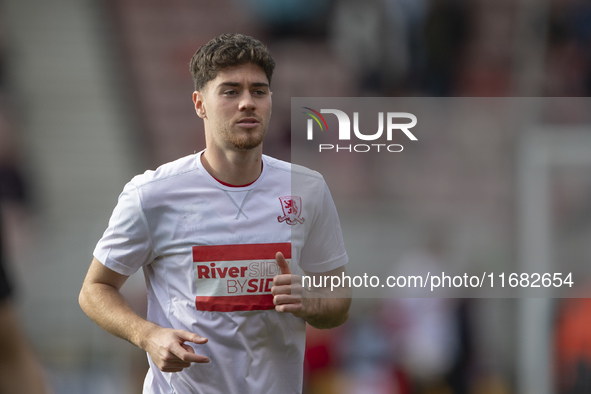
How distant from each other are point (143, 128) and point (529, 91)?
15.7ft

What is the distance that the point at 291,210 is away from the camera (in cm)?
302

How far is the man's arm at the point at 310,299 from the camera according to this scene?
272 centimetres

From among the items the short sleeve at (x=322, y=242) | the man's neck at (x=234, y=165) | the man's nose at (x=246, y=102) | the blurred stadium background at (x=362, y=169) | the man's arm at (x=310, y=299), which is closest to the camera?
the man's arm at (x=310, y=299)

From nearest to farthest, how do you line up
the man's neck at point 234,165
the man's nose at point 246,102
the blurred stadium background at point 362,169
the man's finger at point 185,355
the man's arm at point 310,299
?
the man's finger at point 185,355
the man's arm at point 310,299
the man's nose at point 246,102
the man's neck at point 234,165
the blurred stadium background at point 362,169

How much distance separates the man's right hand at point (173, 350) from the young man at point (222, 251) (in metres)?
0.16

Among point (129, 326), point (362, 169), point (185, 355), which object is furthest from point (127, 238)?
point (362, 169)

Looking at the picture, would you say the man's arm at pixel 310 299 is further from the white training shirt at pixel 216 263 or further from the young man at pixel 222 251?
the white training shirt at pixel 216 263

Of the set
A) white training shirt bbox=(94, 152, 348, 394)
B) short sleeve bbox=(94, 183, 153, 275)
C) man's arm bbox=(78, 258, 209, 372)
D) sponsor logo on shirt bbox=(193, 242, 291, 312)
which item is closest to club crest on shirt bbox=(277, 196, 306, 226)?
white training shirt bbox=(94, 152, 348, 394)

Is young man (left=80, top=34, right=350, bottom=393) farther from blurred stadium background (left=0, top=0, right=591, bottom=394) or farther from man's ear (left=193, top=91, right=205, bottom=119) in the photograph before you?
blurred stadium background (left=0, top=0, right=591, bottom=394)

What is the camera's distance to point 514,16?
10375 millimetres

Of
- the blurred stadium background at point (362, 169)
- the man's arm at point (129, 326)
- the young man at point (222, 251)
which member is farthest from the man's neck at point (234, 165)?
the blurred stadium background at point (362, 169)

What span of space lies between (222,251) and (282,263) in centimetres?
28

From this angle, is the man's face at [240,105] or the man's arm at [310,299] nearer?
the man's arm at [310,299]

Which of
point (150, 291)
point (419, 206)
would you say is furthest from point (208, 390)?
point (419, 206)
